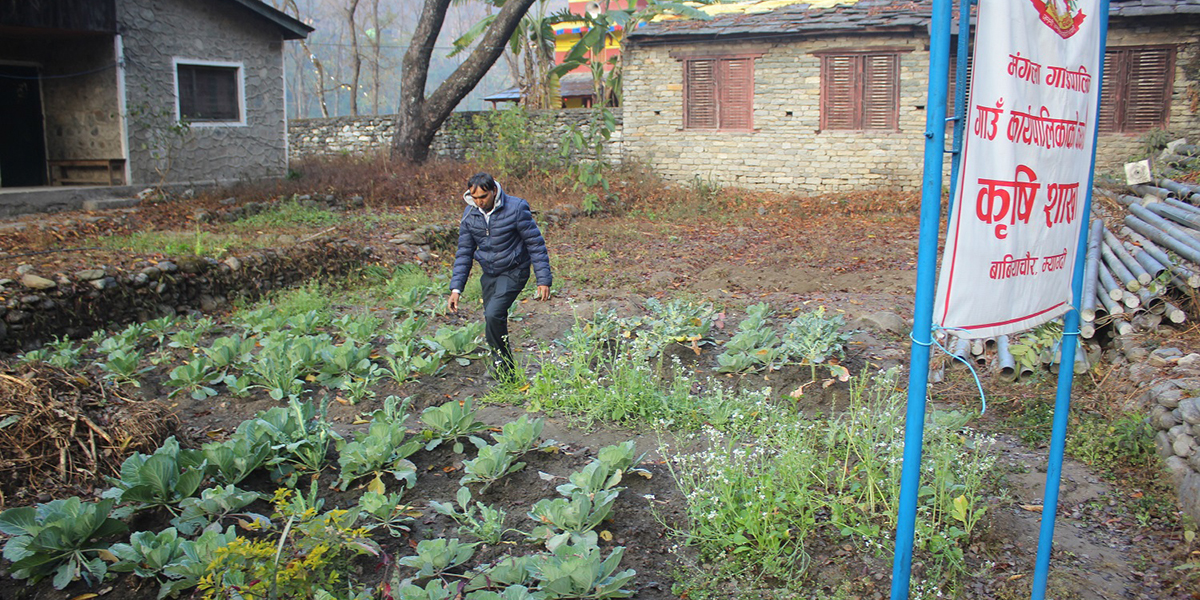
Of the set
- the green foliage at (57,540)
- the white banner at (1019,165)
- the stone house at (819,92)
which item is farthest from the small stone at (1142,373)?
the stone house at (819,92)

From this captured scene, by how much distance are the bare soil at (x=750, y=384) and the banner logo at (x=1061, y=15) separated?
2.16m

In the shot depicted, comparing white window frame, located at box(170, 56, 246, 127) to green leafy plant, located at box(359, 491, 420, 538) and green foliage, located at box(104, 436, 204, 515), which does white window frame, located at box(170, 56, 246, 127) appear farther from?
green leafy plant, located at box(359, 491, 420, 538)

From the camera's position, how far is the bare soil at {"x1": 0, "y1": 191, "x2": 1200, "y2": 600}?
10.8 feet

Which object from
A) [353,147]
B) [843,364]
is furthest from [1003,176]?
[353,147]

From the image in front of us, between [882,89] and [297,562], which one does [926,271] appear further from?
[882,89]

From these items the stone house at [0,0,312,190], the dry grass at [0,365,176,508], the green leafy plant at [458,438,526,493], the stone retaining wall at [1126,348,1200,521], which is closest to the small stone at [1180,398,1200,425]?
the stone retaining wall at [1126,348,1200,521]

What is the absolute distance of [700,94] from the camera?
1741 cm

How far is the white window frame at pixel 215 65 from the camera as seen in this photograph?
14.2 metres

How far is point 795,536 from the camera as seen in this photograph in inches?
137

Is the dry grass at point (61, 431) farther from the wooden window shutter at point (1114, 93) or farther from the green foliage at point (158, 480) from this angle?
the wooden window shutter at point (1114, 93)

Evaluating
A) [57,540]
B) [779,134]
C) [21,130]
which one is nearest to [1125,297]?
[57,540]

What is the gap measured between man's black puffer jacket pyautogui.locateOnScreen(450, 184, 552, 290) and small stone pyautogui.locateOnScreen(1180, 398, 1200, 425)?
3.97 metres

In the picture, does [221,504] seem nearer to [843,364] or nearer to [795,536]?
[795,536]

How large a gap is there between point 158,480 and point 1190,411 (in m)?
5.21
